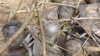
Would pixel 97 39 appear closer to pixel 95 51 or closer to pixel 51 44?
pixel 95 51

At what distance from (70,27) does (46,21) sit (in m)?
0.18

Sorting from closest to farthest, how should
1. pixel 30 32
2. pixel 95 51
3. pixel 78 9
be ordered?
pixel 95 51 < pixel 30 32 < pixel 78 9

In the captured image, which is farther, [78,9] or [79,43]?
[78,9]

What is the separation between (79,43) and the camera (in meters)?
1.78

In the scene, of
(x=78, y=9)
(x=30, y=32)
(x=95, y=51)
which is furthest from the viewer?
(x=78, y=9)

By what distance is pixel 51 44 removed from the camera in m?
1.71

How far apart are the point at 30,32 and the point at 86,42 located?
40cm

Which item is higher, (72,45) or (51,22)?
(51,22)

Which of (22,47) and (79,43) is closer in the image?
(79,43)

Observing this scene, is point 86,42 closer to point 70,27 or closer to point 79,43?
point 79,43

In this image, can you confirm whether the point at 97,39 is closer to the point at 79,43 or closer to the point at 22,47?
the point at 79,43

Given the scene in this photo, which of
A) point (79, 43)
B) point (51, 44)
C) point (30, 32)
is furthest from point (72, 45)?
point (30, 32)

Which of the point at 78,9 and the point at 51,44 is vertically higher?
the point at 78,9

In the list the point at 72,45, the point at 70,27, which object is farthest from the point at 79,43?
the point at 70,27
